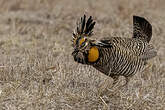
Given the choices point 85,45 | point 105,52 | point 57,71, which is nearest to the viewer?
point 85,45

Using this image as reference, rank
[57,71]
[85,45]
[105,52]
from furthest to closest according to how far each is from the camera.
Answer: [57,71]
[105,52]
[85,45]

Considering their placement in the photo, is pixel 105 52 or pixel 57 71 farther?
pixel 57 71

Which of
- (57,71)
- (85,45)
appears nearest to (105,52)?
(85,45)

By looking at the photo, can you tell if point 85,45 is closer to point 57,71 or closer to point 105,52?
point 105,52

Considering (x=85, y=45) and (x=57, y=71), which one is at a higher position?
(x=85, y=45)

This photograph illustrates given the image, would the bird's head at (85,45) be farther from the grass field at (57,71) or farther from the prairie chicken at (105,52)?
the grass field at (57,71)

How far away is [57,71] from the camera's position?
15.8 ft

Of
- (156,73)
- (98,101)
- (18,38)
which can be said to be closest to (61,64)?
(98,101)

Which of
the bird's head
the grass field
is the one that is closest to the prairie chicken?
the bird's head

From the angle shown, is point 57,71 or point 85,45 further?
point 57,71

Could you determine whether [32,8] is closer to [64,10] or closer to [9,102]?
[64,10]

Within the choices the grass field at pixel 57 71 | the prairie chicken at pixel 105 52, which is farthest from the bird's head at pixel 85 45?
the grass field at pixel 57 71

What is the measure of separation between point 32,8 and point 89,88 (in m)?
5.39

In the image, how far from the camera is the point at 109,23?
8.48 m
